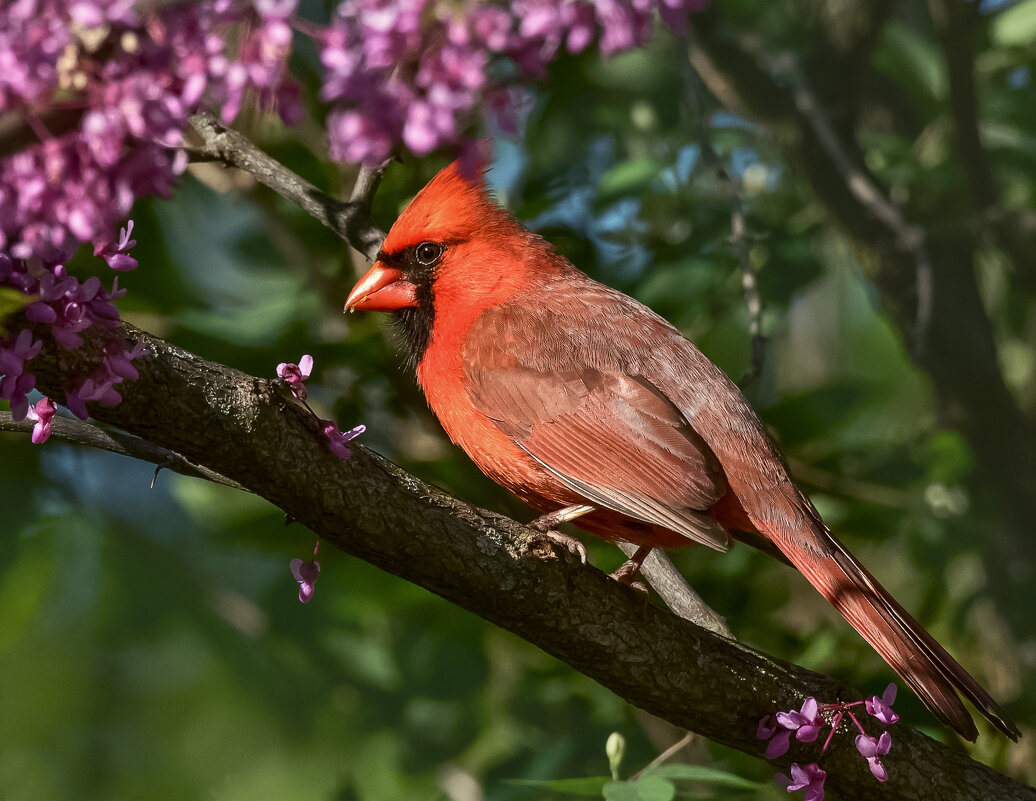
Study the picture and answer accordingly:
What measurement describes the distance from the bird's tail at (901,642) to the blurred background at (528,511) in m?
0.41

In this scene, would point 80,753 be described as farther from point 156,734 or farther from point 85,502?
point 85,502

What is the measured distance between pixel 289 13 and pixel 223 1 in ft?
0.17

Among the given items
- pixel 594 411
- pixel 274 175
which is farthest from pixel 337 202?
pixel 594 411

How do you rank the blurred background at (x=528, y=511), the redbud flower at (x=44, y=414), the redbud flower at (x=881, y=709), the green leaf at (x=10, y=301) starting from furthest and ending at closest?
the blurred background at (x=528, y=511) → the redbud flower at (x=881, y=709) → the redbud flower at (x=44, y=414) → the green leaf at (x=10, y=301)

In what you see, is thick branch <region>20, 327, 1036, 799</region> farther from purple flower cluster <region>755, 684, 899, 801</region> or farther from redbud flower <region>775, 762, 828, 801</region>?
redbud flower <region>775, 762, 828, 801</region>

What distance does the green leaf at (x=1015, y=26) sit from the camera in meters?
3.68

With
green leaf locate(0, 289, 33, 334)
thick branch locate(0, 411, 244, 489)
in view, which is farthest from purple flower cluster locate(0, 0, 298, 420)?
thick branch locate(0, 411, 244, 489)

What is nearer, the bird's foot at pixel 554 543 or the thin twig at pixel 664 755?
the bird's foot at pixel 554 543

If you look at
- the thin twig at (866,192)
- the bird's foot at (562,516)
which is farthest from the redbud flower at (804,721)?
the thin twig at (866,192)

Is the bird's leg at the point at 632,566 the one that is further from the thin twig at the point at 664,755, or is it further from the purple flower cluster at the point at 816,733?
the purple flower cluster at the point at 816,733

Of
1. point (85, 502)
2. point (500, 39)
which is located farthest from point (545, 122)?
point (500, 39)

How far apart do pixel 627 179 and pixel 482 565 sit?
157 centimetres

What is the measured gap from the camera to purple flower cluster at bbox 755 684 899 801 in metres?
2.12

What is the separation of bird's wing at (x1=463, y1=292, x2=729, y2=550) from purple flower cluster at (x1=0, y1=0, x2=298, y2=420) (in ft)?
5.13
